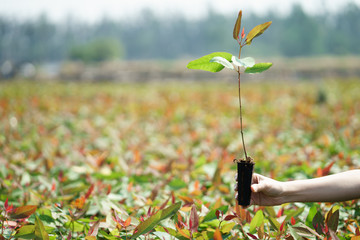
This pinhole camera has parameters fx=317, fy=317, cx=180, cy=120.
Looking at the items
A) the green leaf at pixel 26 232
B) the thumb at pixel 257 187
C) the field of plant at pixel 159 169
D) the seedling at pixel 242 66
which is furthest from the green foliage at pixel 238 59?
the green leaf at pixel 26 232

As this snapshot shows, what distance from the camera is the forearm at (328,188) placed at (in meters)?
0.97

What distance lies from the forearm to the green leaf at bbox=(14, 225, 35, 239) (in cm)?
78

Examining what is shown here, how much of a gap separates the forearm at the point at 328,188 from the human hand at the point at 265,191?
0.02 metres

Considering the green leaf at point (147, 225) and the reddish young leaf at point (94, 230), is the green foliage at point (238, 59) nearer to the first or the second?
the green leaf at point (147, 225)

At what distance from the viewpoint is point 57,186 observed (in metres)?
1.51

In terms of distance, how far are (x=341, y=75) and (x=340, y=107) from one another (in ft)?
31.6

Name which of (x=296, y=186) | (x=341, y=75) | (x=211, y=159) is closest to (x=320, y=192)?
(x=296, y=186)

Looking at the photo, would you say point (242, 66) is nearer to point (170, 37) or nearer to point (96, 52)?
point (96, 52)

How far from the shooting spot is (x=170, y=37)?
74750mm

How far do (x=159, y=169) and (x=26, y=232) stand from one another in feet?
2.92

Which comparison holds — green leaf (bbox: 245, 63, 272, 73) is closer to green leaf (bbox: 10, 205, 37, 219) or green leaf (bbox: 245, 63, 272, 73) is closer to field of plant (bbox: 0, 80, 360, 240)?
field of plant (bbox: 0, 80, 360, 240)

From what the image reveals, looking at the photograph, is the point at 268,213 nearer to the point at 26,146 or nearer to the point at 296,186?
the point at 296,186

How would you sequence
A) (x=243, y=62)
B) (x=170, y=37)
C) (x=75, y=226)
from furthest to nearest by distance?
(x=170, y=37), (x=75, y=226), (x=243, y=62)

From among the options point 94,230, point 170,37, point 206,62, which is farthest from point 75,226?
point 170,37
